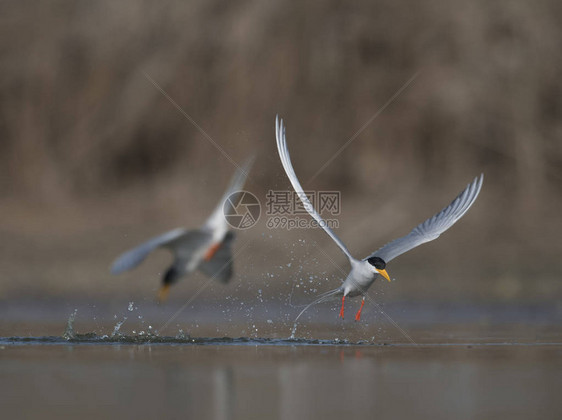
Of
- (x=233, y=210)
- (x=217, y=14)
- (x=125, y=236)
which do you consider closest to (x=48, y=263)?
(x=125, y=236)

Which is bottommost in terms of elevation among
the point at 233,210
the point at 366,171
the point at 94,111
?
the point at 233,210

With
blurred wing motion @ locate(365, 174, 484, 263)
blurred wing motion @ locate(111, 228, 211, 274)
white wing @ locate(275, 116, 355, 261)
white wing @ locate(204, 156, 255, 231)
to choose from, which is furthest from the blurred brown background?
white wing @ locate(204, 156, 255, 231)

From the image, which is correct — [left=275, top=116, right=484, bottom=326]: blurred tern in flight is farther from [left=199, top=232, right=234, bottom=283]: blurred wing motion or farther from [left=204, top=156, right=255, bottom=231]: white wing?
[left=204, top=156, right=255, bottom=231]: white wing

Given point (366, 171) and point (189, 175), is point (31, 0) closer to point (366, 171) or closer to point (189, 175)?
point (189, 175)

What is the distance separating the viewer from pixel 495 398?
10.3m

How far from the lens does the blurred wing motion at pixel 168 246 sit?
34.5 feet

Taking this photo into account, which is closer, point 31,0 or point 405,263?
point 405,263

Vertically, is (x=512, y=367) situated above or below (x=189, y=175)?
below

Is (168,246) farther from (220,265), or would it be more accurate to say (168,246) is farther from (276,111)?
(276,111)

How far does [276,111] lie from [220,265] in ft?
46.7

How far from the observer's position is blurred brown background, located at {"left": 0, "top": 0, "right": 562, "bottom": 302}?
74.9 feet

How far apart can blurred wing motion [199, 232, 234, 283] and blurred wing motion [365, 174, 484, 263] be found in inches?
108

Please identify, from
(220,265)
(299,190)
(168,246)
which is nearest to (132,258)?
(168,246)

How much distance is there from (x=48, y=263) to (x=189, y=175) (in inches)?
206
